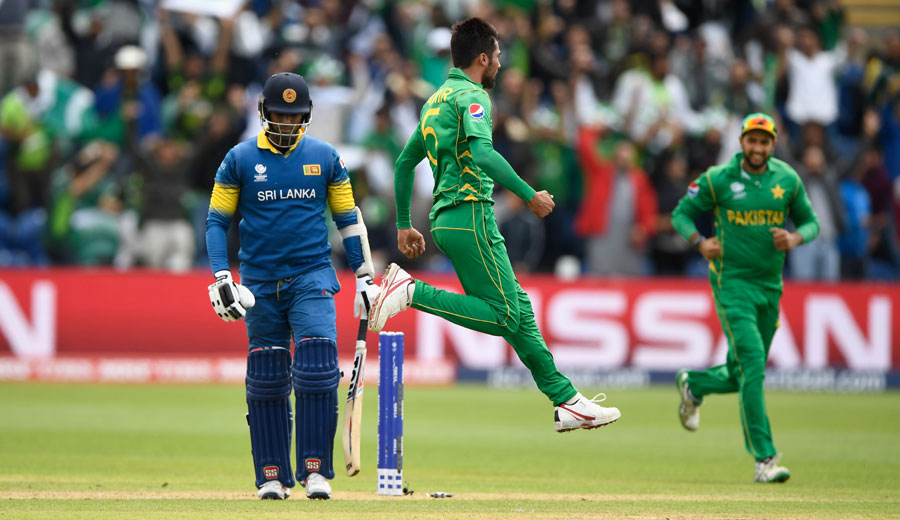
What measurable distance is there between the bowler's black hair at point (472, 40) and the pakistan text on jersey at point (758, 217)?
3189 millimetres

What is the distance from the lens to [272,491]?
28.5 feet

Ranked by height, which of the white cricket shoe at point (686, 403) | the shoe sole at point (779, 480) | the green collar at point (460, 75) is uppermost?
the green collar at point (460, 75)

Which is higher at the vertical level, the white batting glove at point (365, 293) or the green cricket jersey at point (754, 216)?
the green cricket jersey at point (754, 216)

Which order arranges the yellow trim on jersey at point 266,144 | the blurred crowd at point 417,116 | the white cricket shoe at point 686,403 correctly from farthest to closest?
the blurred crowd at point 417,116 < the white cricket shoe at point 686,403 < the yellow trim on jersey at point 266,144

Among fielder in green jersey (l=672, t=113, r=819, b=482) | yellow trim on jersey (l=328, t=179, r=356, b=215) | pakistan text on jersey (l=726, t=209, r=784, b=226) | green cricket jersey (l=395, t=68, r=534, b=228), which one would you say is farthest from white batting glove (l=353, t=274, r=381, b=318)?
pakistan text on jersey (l=726, t=209, r=784, b=226)

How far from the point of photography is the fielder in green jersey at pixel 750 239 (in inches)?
431

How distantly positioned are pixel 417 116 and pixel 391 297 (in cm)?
1199

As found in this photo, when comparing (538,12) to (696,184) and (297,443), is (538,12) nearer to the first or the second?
(696,184)

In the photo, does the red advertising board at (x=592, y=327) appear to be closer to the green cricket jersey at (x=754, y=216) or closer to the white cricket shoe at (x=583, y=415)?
the green cricket jersey at (x=754, y=216)

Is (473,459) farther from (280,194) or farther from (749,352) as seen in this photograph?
(280,194)

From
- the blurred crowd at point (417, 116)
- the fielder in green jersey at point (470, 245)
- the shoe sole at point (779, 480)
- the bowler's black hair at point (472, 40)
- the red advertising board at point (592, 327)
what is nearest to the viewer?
the fielder in green jersey at point (470, 245)

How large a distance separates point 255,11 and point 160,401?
304 inches

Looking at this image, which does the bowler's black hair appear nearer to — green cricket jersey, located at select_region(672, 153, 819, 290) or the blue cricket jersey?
the blue cricket jersey

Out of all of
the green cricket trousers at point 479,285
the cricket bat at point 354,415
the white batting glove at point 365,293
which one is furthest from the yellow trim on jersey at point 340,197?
the cricket bat at point 354,415
